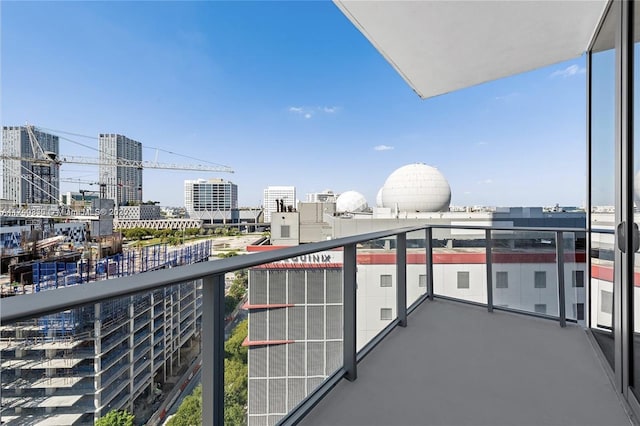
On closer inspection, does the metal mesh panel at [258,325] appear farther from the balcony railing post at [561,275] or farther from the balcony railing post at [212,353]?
the balcony railing post at [561,275]

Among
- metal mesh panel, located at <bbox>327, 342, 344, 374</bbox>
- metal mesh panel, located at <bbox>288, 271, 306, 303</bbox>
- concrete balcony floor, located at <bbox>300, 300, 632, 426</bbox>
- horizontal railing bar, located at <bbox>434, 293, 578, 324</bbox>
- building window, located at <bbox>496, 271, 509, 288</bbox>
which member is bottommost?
concrete balcony floor, located at <bbox>300, 300, 632, 426</bbox>

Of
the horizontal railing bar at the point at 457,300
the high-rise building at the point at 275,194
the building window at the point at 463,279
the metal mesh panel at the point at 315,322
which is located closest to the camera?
the metal mesh panel at the point at 315,322

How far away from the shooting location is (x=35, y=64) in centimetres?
1844

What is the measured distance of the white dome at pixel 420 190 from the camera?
13820 mm

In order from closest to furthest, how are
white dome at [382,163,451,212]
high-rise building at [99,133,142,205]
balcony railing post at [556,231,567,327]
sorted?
balcony railing post at [556,231,567,327]
white dome at [382,163,451,212]
high-rise building at [99,133,142,205]

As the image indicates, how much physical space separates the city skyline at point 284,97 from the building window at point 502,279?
118cm

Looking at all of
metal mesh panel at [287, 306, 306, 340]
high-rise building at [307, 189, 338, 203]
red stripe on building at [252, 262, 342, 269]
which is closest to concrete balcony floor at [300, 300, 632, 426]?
metal mesh panel at [287, 306, 306, 340]

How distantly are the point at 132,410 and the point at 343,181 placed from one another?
84.2 ft

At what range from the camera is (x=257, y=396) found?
139 centimetres

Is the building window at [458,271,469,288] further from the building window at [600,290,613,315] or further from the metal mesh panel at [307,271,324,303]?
the metal mesh panel at [307,271,324,303]

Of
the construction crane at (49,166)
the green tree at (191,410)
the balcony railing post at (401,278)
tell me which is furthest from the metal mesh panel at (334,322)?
the construction crane at (49,166)

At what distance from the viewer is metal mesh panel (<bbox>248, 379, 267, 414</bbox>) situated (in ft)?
4.41

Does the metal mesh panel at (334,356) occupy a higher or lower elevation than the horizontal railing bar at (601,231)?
lower

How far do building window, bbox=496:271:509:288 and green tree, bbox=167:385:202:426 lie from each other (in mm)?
3441
